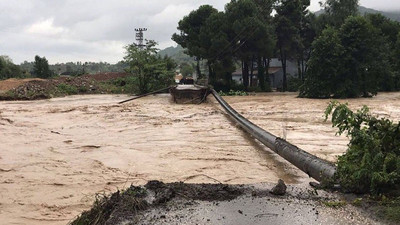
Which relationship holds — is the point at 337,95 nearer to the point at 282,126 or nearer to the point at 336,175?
the point at 282,126

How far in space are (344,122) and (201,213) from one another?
2.13 m

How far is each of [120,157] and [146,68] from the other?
2316 centimetres

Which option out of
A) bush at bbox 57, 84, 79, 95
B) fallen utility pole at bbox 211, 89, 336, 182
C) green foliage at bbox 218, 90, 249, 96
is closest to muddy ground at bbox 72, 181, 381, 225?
fallen utility pole at bbox 211, 89, 336, 182

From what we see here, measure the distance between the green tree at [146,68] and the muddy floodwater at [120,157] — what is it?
17675 millimetres

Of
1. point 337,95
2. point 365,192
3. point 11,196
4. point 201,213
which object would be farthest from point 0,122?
point 337,95

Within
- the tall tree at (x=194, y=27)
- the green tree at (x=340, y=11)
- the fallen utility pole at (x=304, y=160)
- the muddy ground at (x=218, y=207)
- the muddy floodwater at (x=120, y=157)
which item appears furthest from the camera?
the green tree at (x=340, y=11)

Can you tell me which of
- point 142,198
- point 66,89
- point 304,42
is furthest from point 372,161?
point 304,42

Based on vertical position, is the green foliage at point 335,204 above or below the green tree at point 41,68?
below

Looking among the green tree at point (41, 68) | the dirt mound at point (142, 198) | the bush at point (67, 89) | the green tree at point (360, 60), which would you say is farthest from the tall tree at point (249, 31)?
the green tree at point (41, 68)

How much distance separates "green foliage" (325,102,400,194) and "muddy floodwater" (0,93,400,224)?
4.47 feet

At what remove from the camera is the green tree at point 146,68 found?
2977cm

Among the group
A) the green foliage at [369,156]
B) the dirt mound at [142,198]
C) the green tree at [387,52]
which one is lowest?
the dirt mound at [142,198]

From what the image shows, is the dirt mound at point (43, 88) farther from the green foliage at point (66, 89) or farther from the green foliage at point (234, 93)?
the green foliage at point (234, 93)

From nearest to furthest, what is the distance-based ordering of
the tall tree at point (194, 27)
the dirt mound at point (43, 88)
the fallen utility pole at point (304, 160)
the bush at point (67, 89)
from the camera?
the fallen utility pole at point (304, 160) → the dirt mound at point (43, 88) → the bush at point (67, 89) → the tall tree at point (194, 27)
